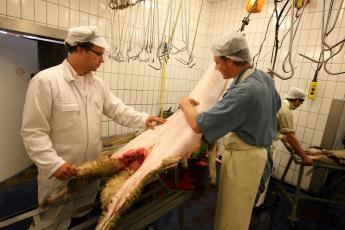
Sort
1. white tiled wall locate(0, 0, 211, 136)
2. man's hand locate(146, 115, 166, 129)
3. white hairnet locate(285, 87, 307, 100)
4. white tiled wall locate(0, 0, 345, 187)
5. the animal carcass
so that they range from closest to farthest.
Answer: the animal carcass, man's hand locate(146, 115, 166, 129), white tiled wall locate(0, 0, 211, 136), white tiled wall locate(0, 0, 345, 187), white hairnet locate(285, 87, 307, 100)

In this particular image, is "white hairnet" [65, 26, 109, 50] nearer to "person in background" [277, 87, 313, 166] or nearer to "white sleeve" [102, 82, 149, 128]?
"white sleeve" [102, 82, 149, 128]

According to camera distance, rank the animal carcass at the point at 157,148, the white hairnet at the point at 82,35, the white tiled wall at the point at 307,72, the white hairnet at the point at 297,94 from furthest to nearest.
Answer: the white tiled wall at the point at 307,72
the white hairnet at the point at 297,94
the white hairnet at the point at 82,35
the animal carcass at the point at 157,148

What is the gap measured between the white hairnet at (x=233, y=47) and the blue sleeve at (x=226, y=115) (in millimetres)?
222

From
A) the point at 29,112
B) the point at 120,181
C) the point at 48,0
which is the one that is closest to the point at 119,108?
the point at 29,112

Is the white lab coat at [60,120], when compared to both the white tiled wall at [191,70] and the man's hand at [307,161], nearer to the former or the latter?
the white tiled wall at [191,70]

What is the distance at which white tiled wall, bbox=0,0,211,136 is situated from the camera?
79.2 inches

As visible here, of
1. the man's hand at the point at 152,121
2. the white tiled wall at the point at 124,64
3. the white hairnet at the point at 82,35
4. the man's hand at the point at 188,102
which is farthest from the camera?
the white tiled wall at the point at 124,64

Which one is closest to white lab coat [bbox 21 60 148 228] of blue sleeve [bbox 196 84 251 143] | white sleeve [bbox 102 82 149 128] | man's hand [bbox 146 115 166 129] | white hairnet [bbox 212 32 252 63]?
white sleeve [bbox 102 82 149 128]

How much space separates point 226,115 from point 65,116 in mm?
1024

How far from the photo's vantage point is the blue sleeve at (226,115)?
1.20m

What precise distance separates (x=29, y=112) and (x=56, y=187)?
564 millimetres

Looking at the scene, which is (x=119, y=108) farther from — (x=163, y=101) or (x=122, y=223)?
(x=163, y=101)

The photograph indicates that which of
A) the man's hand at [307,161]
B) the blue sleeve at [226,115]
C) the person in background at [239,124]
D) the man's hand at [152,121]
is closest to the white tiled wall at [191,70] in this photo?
the man's hand at [307,161]

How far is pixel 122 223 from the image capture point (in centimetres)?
103
